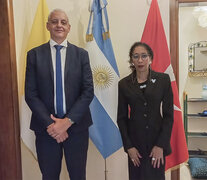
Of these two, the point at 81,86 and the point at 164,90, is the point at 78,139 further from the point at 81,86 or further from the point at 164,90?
the point at 164,90

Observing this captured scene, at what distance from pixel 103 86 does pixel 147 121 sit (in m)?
0.64

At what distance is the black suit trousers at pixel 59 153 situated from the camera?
1449 millimetres

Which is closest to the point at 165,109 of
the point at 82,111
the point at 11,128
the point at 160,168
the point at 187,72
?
the point at 160,168

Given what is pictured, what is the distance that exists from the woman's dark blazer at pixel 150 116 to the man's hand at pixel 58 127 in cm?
36

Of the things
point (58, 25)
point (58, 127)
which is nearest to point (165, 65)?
point (58, 25)

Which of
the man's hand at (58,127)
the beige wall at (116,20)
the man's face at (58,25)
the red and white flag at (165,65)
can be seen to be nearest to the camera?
the man's hand at (58,127)

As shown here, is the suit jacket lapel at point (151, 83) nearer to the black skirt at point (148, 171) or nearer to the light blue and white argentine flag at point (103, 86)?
the black skirt at point (148, 171)

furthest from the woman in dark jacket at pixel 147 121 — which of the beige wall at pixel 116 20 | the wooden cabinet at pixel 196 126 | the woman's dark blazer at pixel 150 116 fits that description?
the wooden cabinet at pixel 196 126

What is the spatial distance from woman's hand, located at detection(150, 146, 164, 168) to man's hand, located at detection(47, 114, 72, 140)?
537mm

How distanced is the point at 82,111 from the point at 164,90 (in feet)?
1.73

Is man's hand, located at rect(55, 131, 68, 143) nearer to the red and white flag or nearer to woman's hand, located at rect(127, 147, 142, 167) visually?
woman's hand, located at rect(127, 147, 142, 167)

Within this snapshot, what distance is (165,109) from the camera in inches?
56.2

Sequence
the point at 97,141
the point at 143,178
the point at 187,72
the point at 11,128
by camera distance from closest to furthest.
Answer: the point at 143,178 < the point at 11,128 < the point at 97,141 < the point at 187,72

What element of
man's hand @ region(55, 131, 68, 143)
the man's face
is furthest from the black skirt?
the man's face
